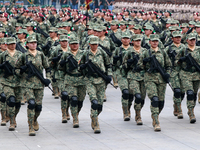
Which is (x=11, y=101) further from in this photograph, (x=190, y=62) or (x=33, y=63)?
(x=190, y=62)

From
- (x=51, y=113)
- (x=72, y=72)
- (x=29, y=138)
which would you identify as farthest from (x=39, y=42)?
(x=29, y=138)

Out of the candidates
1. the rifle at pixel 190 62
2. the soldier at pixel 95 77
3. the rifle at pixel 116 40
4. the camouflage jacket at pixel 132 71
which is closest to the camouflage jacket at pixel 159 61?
the camouflage jacket at pixel 132 71

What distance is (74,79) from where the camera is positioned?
12281mm

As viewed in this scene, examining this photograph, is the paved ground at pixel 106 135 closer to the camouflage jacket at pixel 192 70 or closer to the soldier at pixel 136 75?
the soldier at pixel 136 75

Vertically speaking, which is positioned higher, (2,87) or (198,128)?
(2,87)

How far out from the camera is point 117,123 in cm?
1281

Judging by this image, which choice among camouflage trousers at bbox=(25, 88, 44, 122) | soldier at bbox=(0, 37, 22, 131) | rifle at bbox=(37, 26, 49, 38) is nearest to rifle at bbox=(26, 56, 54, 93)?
camouflage trousers at bbox=(25, 88, 44, 122)

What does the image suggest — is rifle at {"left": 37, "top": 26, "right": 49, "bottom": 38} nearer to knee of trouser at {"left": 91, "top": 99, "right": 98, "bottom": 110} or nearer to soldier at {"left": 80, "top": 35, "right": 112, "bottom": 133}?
soldier at {"left": 80, "top": 35, "right": 112, "bottom": 133}

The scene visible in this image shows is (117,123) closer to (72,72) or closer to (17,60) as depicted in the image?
(72,72)

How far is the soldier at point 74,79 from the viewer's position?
12258 mm

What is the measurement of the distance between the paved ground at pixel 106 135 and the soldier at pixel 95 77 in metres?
0.47

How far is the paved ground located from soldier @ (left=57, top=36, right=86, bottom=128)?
510 mm

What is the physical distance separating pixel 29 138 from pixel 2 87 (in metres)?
1.64

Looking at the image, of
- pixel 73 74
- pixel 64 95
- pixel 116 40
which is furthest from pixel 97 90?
pixel 116 40
